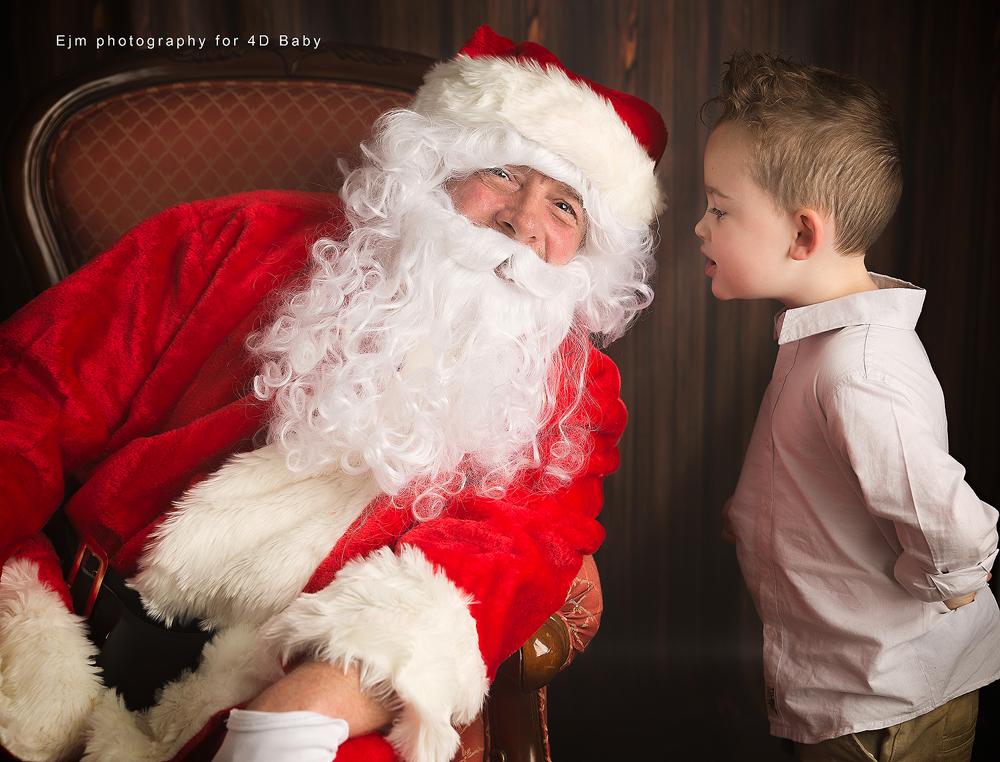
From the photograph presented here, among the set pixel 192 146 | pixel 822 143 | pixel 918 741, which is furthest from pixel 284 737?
pixel 192 146

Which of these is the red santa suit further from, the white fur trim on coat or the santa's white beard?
the white fur trim on coat

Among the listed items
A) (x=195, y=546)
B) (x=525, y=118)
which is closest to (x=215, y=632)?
(x=195, y=546)

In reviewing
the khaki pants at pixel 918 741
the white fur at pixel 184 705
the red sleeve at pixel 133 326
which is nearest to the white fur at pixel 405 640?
the white fur at pixel 184 705

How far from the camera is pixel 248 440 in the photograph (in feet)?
4.46

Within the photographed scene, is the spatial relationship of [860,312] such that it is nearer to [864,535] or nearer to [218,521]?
[864,535]

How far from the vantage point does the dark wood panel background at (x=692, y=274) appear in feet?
6.18

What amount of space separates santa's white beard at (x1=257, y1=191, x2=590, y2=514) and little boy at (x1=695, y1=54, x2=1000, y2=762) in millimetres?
403

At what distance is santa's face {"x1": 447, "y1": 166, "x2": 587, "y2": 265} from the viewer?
1352mm

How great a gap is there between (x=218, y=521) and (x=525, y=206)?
85 centimetres

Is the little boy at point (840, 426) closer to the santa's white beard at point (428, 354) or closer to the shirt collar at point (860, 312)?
the shirt collar at point (860, 312)

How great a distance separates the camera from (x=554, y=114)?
136cm

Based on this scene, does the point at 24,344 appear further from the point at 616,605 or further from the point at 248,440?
the point at 616,605

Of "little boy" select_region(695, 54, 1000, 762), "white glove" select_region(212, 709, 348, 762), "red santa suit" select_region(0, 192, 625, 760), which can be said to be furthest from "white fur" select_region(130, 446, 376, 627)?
"little boy" select_region(695, 54, 1000, 762)

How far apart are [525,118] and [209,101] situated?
90 cm
